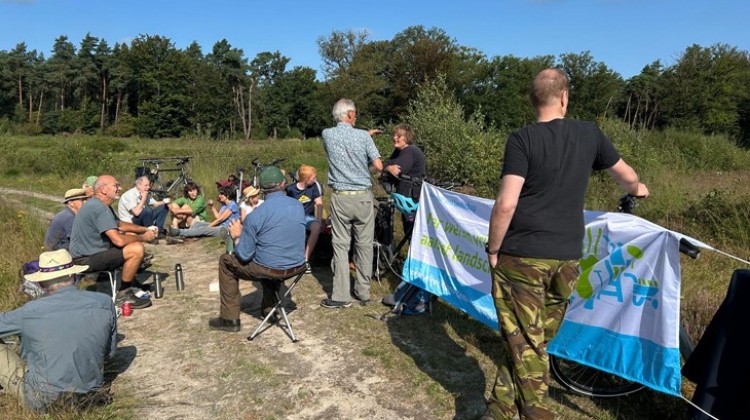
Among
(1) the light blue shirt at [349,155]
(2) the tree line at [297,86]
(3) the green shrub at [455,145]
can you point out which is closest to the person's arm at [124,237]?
(1) the light blue shirt at [349,155]

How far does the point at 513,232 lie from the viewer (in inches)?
106

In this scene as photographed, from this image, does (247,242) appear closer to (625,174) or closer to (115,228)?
(115,228)

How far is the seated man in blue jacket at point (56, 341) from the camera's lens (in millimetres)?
3145

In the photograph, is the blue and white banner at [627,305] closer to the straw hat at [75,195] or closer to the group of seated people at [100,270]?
the group of seated people at [100,270]

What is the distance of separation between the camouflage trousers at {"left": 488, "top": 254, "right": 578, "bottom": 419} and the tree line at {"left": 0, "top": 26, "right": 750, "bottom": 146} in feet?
154

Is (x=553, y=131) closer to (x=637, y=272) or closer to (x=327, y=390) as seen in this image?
(x=637, y=272)

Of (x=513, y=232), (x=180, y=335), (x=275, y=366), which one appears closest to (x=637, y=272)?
(x=513, y=232)

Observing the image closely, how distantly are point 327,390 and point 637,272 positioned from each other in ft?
7.60

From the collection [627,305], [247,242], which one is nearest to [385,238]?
[247,242]

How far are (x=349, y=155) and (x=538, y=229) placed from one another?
114 inches

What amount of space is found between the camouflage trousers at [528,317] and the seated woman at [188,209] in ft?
26.3

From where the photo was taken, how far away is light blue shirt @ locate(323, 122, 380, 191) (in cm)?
523

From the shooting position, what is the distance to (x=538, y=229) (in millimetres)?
2654

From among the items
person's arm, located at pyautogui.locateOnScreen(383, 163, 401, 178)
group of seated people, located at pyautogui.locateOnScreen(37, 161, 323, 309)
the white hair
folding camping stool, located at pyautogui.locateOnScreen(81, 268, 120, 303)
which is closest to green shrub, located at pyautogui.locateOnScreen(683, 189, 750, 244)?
person's arm, located at pyautogui.locateOnScreen(383, 163, 401, 178)
